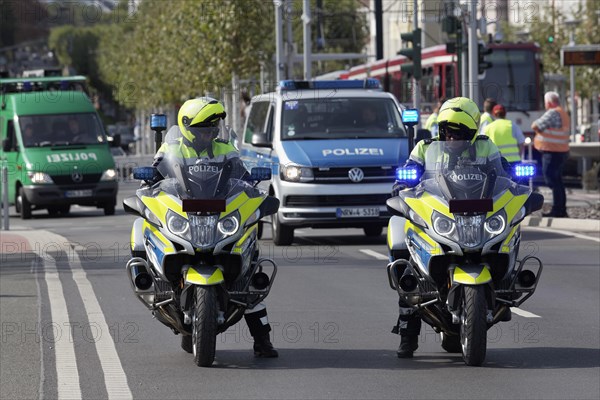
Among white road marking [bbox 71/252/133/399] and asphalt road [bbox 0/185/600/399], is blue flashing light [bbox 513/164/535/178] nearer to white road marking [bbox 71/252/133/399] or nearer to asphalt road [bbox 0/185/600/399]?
asphalt road [bbox 0/185/600/399]

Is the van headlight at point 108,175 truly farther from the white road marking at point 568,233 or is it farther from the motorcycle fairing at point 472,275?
the motorcycle fairing at point 472,275

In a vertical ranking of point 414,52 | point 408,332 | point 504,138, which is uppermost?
point 414,52

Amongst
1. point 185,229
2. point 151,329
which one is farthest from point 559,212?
point 185,229

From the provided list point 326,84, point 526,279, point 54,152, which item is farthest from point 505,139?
point 526,279

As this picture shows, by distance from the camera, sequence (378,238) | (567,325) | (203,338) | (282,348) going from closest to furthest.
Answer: (203,338)
(282,348)
(567,325)
(378,238)

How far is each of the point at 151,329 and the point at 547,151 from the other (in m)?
12.7

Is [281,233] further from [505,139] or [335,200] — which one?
[505,139]

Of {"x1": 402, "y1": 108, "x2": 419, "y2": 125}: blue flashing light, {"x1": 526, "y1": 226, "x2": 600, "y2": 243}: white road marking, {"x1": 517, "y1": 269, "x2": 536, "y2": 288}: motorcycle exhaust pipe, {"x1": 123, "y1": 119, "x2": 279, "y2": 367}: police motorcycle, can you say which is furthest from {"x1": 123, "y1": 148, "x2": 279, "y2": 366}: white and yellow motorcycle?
{"x1": 526, "y1": 226, "x2": 600, "y2": 243}: white road marking

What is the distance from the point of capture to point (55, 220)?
2786 cm

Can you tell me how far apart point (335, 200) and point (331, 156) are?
559 millimetres

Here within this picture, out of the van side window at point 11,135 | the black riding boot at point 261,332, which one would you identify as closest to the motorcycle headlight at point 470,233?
the black riding boot at point 261,332

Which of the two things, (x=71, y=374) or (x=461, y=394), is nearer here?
(x=461, y=394)

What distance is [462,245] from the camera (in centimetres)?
891

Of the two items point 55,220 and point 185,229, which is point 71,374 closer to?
point 185,229
